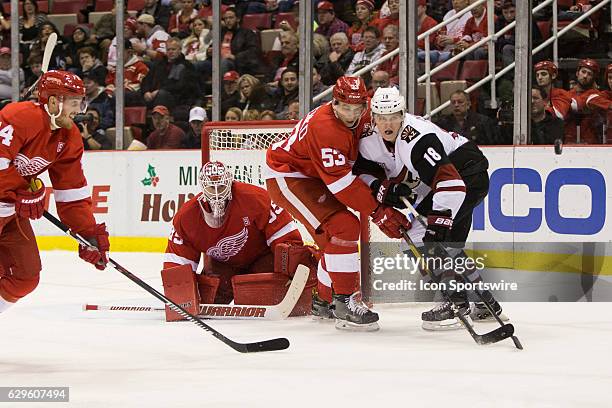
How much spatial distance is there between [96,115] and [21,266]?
4.11m

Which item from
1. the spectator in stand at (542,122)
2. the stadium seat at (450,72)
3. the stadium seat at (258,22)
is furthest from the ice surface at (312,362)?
the stadium seat at (258,22)

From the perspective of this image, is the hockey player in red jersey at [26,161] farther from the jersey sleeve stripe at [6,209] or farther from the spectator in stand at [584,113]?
the spectator in stand at [584,113]

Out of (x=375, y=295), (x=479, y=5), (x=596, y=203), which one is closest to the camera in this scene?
(x=375, y=295)

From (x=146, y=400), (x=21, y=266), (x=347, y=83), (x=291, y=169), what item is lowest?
(x=146, y=400)

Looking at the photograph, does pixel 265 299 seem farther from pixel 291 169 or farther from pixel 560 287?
pixel 560 287

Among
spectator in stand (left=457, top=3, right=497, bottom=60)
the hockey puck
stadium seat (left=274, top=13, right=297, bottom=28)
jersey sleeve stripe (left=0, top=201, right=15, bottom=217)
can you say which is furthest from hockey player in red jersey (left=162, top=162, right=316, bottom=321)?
stadium seat (left=274, top=13, right=297, bottom=28)

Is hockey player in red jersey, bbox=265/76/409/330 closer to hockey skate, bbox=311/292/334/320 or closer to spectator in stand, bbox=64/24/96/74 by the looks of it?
hockey skate, bbox=311/292/334/320

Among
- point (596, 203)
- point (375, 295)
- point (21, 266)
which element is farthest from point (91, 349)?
point (596, 203)

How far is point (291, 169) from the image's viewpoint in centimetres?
422

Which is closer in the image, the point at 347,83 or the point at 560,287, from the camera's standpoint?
the point at 347,83

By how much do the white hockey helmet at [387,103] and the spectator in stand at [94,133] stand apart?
150 inches

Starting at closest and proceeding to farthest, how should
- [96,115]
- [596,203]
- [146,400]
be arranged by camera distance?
[146,400] < [596,203] < [96,115]

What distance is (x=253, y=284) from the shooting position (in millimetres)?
4344

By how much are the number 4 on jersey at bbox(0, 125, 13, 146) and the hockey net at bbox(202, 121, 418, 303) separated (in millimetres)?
1790
